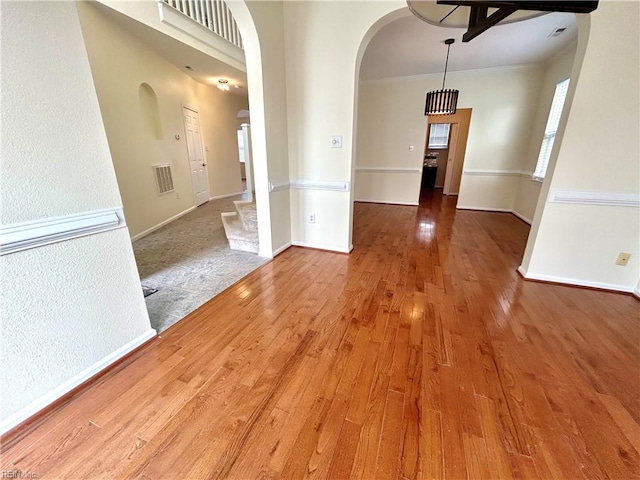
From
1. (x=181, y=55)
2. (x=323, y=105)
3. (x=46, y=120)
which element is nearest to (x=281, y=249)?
(x=323, y=105)

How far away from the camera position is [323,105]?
2736 millimetres

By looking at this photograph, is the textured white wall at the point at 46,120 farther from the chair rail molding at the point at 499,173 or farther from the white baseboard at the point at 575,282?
the chair rail molding at the point at 499,173

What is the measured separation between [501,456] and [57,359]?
1.99 metres

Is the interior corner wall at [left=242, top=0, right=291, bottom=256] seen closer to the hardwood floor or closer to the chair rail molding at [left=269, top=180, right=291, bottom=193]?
the chair rail molding at [left=269, top=180, right=291, bottom=193]

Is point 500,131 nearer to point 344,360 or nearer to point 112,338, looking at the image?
point 344,360

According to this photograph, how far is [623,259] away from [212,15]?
5957 millimetres

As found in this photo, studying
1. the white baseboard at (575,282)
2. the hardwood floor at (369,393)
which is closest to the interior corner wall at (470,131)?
the white baseboard at (575,282)

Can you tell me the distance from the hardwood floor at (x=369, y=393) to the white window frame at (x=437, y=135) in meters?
7.67

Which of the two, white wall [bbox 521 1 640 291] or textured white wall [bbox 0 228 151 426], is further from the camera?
white wall [bbox 521 1 640 291]

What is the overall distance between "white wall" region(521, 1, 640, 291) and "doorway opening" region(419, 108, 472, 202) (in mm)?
4176

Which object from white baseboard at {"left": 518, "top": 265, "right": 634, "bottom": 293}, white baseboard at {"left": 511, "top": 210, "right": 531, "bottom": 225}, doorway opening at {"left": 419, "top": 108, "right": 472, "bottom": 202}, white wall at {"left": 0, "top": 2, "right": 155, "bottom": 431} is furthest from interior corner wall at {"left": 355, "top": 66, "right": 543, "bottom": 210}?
white wall at {"left": 0, "top": 2, "right": 155, "bottom": 431}

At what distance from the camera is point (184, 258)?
294 cm

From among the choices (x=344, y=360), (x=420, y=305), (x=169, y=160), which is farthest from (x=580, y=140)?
(x=169, y=160)

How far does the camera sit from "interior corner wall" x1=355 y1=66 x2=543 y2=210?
15.8 feet
